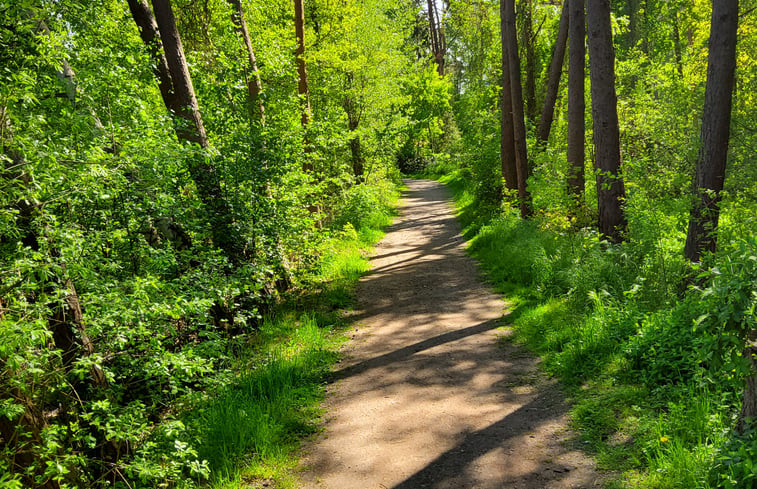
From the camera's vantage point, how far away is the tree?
35.1 feet

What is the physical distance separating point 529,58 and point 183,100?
13.2 metres

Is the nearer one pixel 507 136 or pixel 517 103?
pixel 517 103

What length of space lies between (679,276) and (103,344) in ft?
21.6

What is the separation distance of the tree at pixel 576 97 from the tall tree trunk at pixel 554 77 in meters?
3.73

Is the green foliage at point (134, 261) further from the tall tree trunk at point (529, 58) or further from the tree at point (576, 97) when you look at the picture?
the tall tree trunk at point (529, 58)

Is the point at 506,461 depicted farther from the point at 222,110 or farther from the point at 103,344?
the point at 222,110

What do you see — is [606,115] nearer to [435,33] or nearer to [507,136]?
[507,136]

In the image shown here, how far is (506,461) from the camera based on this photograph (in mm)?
4398

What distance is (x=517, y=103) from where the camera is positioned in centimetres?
1370

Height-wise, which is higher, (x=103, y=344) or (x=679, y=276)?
(x=103, y=344)

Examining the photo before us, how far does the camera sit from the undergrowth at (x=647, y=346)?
126 inches

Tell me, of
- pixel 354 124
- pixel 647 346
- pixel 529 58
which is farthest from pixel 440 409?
pixel 354 124

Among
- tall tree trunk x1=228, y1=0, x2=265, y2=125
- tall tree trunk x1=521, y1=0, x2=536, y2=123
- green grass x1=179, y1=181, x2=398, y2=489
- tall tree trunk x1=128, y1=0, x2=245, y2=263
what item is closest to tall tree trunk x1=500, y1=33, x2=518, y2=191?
tall tree trunk x1=521, y1=0, x2=536, y2=123

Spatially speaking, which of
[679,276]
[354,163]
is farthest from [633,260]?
[354,163]
